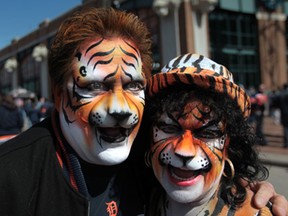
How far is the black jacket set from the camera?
1.29 meters

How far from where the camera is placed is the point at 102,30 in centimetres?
145

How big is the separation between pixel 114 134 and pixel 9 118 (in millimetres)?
Answer: 5808

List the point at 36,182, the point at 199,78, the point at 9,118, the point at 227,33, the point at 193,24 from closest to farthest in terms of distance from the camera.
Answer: the point at 36,182 < the point at 199,78 < the point at 9,118 < the point at 193,24 < the point at 227,33

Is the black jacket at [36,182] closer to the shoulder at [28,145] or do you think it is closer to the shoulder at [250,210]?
the shoulder at [28,145]

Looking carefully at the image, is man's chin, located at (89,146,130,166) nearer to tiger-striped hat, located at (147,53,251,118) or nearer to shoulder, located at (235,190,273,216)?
tiger-striped hat, located at (147,53,251,118)

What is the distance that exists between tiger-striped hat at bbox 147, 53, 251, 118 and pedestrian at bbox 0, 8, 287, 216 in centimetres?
8

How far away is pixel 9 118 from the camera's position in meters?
6.72

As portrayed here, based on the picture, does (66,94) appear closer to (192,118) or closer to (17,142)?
(17,142)

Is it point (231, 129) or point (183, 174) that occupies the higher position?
point (231, 129)

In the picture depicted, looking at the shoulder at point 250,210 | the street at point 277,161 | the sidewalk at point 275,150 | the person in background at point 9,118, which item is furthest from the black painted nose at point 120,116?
the person in background at point 9,118

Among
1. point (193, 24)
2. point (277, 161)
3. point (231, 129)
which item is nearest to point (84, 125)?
point (231, 129)

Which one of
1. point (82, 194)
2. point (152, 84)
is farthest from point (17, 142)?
point (152, 84)

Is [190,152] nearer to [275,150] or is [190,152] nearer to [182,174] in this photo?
[182,174]

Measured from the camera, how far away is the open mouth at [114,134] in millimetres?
1424
